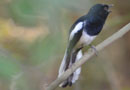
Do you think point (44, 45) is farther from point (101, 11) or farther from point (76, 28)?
point (101, 11)

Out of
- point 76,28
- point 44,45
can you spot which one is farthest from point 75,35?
point 44,45

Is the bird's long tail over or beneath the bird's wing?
beneath

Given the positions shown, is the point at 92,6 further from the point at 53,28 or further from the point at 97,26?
the point at 53,28

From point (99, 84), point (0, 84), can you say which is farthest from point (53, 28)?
point (99, 84)

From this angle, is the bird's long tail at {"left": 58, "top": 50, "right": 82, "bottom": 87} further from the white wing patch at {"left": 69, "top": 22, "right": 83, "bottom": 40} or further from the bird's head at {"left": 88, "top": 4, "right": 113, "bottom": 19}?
the bird's head at {"left": 88, "top": 4, "right": 113, "bottom": 19}

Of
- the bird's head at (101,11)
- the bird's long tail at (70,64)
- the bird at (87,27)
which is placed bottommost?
the bird's long tail at (70,64)

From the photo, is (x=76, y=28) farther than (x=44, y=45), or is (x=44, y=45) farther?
(x=76, y=28)

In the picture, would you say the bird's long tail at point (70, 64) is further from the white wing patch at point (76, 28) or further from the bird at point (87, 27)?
the white wing patch at point (76, 28)

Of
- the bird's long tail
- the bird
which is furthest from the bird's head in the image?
the bird's long tail

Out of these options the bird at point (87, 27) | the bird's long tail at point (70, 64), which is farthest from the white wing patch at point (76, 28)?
the bird's long tail at point (70, 64)
